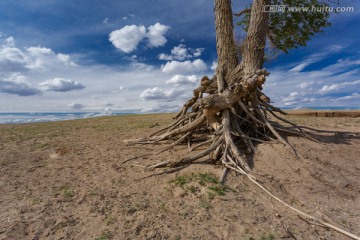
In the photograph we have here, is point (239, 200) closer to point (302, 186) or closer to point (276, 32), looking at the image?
point (302, 186)

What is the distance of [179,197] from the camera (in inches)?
158

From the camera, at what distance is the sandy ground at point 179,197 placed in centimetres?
320

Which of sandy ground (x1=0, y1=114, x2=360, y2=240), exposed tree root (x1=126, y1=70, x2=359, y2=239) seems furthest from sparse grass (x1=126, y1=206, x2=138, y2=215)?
exposed tree root (x1=126, y1=70, x2=359, y2=239)

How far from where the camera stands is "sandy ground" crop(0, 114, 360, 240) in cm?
320

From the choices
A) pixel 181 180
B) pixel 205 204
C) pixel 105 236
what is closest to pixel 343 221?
pixel 205 204

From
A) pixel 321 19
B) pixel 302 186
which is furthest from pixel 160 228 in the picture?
pixel 321 19

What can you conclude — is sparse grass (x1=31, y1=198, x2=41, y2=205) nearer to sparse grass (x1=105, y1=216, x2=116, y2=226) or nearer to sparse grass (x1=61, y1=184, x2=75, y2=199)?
sparse grass (x1=61, y1=184, x2=75, y2=199)

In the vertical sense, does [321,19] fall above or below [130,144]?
above

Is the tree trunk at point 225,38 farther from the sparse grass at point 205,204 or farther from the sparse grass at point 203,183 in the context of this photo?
the sparse grass at point 205,204

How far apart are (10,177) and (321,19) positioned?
9.66m

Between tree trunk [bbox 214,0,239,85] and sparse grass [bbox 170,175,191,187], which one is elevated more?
tree trunk [bbox 214,0,239,85]

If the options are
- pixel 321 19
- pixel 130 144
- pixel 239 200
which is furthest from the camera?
pixel 130 144

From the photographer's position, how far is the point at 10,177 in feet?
17.1

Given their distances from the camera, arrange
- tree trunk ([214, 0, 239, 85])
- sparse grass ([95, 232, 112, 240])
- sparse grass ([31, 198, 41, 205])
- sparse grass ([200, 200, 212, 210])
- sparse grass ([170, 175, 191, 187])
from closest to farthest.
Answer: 1. sparse grass ([95, 232, 112, 240])
2. sparse grass ([200, 200, 212, 210])
3. sparse grass ([31, 198, 41, 205])
4. sparse grass ([170, 175, 191, 187])
5. tree trunk ([214, 0, 239, 85])
